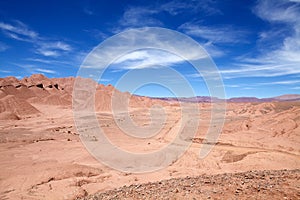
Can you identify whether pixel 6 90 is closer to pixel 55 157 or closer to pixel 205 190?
pixel 55 157

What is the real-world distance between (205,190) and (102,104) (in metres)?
67.5

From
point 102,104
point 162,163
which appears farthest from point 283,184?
point 102,104

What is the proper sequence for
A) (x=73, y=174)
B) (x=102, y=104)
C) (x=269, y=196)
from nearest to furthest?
(x=269, y=196)
(x=73, y=174)
(x=102, y=104)

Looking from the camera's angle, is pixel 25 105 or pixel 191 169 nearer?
pixel 191 169

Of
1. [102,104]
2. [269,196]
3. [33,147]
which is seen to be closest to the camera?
[269,196]

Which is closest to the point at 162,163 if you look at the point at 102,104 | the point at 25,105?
the point at 25,105

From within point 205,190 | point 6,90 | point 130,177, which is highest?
point 6,90

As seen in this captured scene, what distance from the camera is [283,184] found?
20.4 feet

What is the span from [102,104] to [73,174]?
201 feet

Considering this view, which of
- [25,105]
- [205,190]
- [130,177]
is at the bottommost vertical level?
[130,177]

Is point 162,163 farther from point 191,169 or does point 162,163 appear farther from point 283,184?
point 283,184

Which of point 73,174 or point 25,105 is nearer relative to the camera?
point 73,174

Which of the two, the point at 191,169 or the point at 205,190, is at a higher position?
the point at 205,190

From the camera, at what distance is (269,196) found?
542 centimetres
